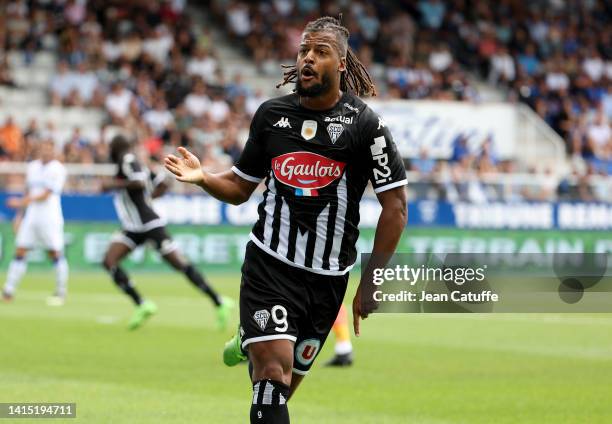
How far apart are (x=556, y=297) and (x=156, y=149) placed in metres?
21.3

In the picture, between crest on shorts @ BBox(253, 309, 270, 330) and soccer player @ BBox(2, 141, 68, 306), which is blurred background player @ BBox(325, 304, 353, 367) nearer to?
crest on shorts @ BBox(253, 309, 270, 330)

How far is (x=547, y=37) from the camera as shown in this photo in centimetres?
3997

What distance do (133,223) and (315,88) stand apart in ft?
33.8

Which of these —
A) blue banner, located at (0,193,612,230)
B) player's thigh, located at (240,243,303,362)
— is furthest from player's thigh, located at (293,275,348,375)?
blue banner, located at (0,193,612,230)

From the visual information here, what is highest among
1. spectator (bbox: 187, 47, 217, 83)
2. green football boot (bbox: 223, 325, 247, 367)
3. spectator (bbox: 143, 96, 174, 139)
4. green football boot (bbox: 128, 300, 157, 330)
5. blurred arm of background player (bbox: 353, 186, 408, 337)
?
blurred arm of background player (bbox: 353, 186, 408, 337)

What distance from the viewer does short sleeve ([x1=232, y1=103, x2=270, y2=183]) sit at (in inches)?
284

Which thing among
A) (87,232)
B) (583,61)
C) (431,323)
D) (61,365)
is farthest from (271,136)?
(583,61)

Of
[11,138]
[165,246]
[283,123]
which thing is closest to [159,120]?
[11,138]

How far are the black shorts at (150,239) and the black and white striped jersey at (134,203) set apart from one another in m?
0.06

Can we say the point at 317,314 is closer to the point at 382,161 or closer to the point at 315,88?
the point at 382,161

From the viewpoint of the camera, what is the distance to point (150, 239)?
1703 centimetres

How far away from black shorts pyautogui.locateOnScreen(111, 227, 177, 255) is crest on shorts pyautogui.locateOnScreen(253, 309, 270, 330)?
10.1 metres

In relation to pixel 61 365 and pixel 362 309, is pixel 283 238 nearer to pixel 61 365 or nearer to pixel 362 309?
pixel 362 309

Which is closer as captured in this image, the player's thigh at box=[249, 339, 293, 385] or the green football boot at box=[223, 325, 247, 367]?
the player's thigh at box=[249, 339, 293, 385]
